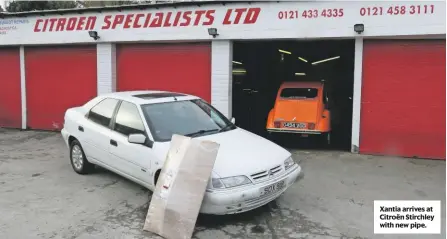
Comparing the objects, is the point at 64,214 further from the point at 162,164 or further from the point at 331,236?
the point at 331,236

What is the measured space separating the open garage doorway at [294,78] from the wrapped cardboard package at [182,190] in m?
5.32

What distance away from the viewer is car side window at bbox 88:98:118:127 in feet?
21.8

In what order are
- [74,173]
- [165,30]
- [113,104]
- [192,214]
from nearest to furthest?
[192,214] < [113,104] < [74,173] < [165,30]

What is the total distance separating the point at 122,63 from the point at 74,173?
479 cm

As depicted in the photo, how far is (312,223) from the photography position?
519cm

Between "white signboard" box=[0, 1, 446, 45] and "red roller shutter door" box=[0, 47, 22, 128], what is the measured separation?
71 centimetres

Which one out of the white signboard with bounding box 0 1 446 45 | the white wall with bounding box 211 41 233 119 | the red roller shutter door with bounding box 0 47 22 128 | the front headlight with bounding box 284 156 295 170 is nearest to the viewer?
the front headlight with bounding box 284 156 295 170

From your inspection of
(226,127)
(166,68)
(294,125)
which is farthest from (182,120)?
(166,68)

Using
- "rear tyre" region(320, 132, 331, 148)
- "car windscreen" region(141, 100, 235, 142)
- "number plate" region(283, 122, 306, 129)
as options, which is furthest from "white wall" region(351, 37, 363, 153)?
"car windscreen" region(141, 100, 235, 142)

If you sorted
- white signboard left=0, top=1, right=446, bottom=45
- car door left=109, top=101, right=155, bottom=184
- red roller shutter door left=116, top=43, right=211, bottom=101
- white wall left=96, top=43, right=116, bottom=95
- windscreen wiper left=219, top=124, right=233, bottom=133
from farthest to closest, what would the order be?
white wall left=96, top=43, right=116, bottom=95, red roller shutter door left=116, top=43, right=211, bottom=101, white signboard left=0, top=1, right=446, bottom=45, windscreen wiper left=219, top=124, right=233, bottom=133, car door left=109, top=101, right=155, bottom=184

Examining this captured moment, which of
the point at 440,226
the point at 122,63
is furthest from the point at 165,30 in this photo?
the point at 440,226

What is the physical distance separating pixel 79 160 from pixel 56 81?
19.4 ft

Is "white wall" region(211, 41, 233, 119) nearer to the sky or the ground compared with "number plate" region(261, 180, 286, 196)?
nearer to the sky

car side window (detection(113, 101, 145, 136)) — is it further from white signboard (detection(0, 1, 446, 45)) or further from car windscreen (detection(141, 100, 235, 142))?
white signboard (detection(0, 1, 446, 45))
